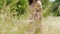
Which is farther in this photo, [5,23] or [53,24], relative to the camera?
[53,24]

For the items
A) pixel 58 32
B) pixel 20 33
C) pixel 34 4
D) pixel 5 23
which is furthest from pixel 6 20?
pixel 58 32

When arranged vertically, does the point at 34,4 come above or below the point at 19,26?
above

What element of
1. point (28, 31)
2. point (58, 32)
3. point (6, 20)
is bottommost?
point (58, 32)

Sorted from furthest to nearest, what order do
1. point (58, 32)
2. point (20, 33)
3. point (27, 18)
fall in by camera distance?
point (58, 32) → point (27, 18) → point (20, 33)

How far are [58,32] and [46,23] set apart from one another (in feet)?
0.83

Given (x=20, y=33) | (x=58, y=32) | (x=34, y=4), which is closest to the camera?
(x=20, y=33)

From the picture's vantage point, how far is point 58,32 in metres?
2.40

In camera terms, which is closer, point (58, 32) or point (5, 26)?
point (5, 26)

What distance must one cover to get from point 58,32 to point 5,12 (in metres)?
0.93

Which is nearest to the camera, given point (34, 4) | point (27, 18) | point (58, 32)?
point (27, 18)

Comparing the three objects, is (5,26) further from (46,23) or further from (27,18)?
(46,23)

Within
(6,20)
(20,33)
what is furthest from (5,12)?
(20,33)

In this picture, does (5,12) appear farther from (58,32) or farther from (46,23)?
(58,32)

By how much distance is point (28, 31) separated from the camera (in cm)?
175
